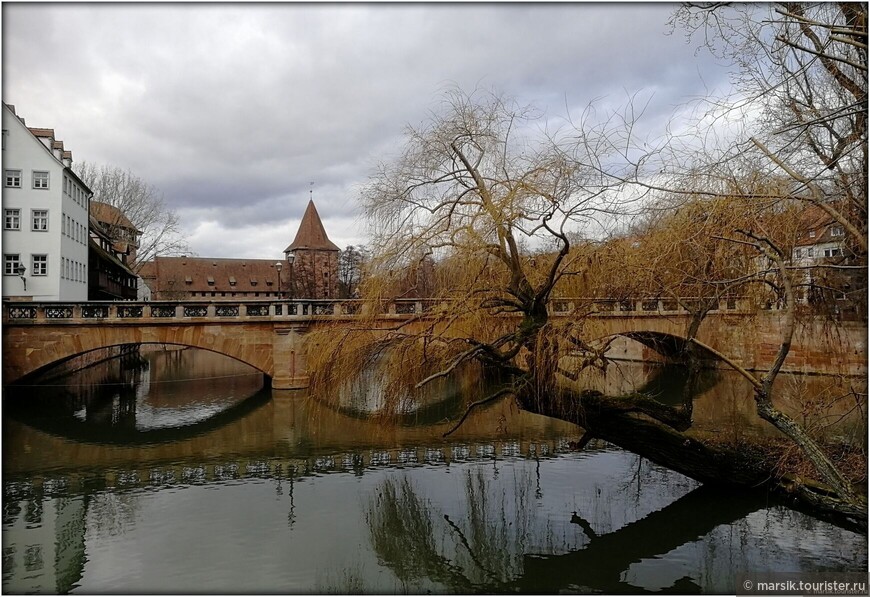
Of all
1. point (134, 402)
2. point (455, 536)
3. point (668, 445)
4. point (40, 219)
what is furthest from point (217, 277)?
point (668, 445)

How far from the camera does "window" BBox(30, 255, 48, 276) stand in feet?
77.0

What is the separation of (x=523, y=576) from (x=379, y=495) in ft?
10.9

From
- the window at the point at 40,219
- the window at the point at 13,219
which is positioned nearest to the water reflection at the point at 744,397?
the window at the point at 40,219

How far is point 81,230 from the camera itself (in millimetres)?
27453

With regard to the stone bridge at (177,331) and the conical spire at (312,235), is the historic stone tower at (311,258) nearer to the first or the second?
the conical spire at (312,235)

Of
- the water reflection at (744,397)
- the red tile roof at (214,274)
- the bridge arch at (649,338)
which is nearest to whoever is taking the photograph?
the water reflection at (744,397)

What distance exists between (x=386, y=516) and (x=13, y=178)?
72.9 feet

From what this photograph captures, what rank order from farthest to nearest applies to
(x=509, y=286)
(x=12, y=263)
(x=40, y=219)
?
(x=40, y=219) → (x=12, y=263) → (x=509, y=286)

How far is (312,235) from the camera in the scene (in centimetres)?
6078

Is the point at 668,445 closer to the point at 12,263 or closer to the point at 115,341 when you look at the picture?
the point at 115,341

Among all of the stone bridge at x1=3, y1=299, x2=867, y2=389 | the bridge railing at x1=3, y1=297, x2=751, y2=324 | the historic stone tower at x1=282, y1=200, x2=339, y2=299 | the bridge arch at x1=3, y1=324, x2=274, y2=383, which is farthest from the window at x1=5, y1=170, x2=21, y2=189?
the historic stone tower at x1=282, y1=200, x2=339, y2=299

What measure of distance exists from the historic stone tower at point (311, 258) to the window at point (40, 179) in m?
34.2

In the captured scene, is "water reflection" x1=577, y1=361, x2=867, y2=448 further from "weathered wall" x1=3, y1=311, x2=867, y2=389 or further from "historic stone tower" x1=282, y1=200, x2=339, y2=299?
"historic stone tower" x1=282, y1=200, x2=339, y2=299

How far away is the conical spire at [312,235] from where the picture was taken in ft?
199
